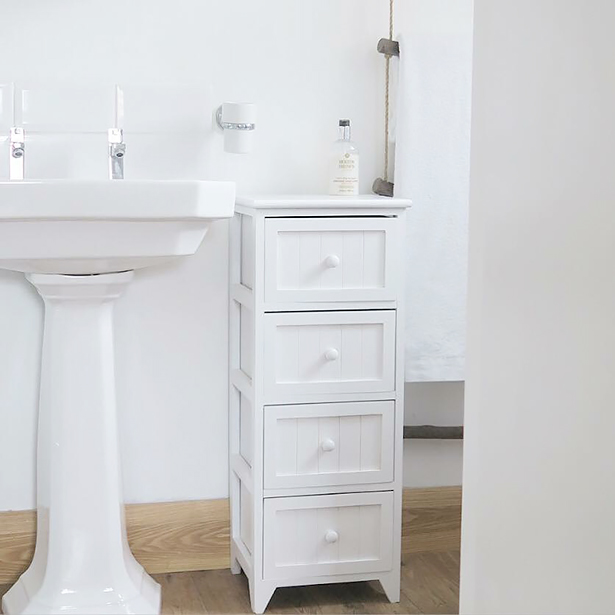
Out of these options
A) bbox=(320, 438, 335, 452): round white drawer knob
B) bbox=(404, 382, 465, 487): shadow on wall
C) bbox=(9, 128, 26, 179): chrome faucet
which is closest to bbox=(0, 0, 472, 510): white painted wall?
bbox=(9, 128, 26, 179): chrome faucet

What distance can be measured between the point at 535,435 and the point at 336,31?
1.53m

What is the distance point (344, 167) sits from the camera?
1955 millimetres

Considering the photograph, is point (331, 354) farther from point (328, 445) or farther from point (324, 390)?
point (328, 445)

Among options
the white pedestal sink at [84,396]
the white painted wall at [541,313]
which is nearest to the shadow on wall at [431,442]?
the white pedestal sink at [84,396]

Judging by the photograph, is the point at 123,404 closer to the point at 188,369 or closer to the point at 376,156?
the point at 188,369

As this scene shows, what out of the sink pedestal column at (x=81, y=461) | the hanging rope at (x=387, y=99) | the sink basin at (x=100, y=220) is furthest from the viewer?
the hanging rope at (x=387, y=99)

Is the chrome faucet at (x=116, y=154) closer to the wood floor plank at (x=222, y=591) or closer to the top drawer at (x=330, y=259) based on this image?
the top drawer at (x=330, y=259)

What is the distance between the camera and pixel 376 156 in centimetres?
209

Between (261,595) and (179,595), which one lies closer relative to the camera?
(261,595)

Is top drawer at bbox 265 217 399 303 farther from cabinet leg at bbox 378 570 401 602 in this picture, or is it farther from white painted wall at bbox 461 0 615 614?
white painted wall at bbox 461 0 615 614

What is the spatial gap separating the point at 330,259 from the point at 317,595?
0.73 meters

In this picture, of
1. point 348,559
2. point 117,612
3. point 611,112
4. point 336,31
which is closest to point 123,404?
point 117,612

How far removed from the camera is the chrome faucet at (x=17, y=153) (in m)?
1.87

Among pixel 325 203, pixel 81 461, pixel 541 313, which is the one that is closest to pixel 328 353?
pixel 325 203
